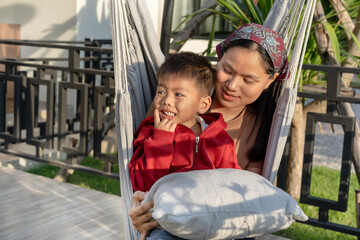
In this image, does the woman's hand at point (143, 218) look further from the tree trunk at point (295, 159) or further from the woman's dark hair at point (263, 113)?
the tree trunk at point (295, 159)

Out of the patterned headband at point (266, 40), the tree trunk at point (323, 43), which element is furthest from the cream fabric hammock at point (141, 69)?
the tree trunk at point (323, 43)

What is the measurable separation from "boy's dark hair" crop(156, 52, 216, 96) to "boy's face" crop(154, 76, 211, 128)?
0.7 inches

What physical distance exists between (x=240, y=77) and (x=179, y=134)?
0.96 ft

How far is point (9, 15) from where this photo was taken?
7184mm

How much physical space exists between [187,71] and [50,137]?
2080 mm

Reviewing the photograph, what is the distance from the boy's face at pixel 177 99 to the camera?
1.71 metres

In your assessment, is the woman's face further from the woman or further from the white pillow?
the white pillow

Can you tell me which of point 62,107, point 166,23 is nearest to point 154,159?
point 166,23

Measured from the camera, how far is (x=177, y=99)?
1713mm

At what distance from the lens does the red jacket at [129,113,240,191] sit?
5.35 ft

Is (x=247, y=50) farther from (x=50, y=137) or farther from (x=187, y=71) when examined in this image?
(x=50, y=137)

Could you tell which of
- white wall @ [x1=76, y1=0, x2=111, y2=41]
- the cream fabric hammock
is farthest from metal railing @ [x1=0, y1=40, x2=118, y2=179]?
white wall @ [x1=76, y1=0, x2=111, y2=41]

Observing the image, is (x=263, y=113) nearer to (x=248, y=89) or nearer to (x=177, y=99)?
(x=248, y=89)

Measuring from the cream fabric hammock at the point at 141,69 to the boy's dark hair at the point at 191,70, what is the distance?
0.67 feet
